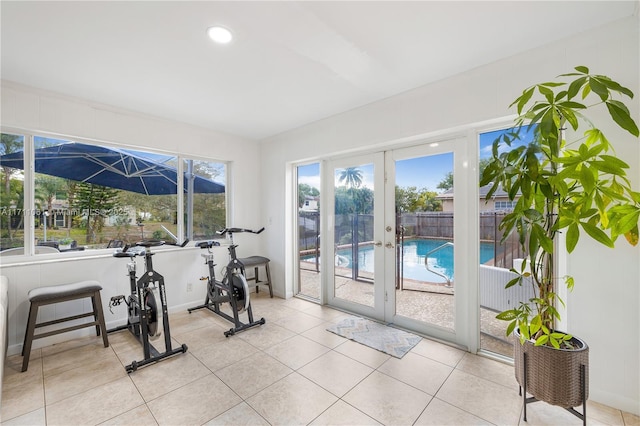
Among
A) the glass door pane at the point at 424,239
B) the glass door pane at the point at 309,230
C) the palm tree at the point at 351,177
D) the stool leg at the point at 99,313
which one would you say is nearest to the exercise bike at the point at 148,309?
the stool leg at the point at 99,313

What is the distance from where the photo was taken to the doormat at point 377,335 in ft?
8.80

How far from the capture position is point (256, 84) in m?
2.66

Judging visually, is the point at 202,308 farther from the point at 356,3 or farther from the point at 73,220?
the point at 356,3

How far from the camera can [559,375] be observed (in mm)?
1599

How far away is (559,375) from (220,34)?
3.07m

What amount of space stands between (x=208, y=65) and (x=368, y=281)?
2892 mm

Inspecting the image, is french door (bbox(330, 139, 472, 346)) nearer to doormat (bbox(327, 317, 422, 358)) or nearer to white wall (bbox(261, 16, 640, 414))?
doormat (bbox(327, 317, 422, 358))

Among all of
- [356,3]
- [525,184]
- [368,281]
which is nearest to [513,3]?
[356,3]

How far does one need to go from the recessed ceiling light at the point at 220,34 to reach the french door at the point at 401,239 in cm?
200

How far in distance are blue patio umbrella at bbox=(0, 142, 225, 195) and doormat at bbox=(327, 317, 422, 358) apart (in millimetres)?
2844

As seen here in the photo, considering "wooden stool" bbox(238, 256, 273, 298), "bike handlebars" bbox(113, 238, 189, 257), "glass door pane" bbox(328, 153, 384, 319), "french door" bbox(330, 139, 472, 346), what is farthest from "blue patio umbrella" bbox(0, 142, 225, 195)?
"french door" bbox(330, 139, 472, 346)

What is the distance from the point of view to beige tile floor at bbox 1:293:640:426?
5.90 feet

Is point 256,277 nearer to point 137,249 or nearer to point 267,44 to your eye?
point 137,249

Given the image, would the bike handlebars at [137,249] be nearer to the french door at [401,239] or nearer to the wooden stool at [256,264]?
the wooden stool at [256,264]
